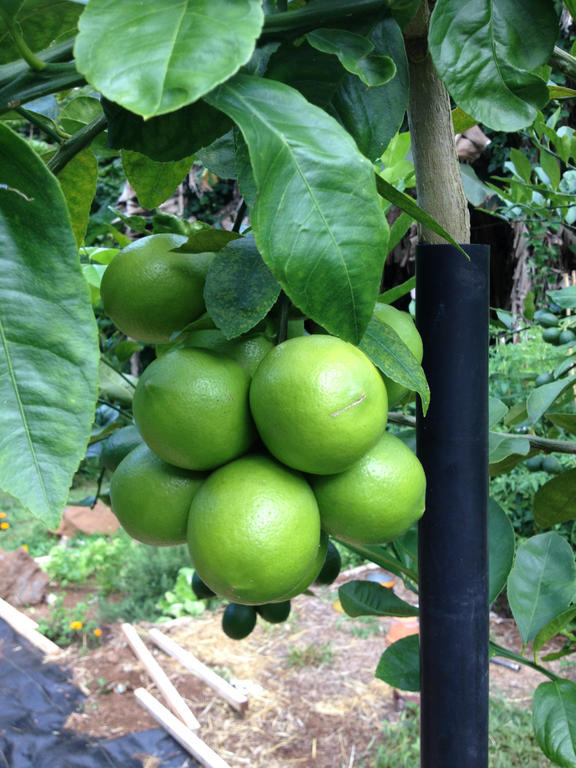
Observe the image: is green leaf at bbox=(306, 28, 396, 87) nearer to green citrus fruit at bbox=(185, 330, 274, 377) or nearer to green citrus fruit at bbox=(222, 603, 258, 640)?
green citrus fruit at bbox=(185, 330, 274, 377)

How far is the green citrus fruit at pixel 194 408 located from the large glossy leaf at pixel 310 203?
0.12m

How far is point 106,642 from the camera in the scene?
3.85m

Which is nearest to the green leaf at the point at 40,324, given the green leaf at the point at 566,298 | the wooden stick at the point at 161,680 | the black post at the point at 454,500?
the black post at the point at 454,500

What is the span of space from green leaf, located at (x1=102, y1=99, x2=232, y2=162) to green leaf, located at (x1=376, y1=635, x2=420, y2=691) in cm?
57

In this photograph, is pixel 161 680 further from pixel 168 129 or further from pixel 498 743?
pixel 168 129

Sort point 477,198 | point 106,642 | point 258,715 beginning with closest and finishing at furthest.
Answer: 1. point 477,198
2. point 258,715
3. point 106,642

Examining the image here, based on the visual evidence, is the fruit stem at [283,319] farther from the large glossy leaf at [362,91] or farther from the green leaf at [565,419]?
the green leaf at [565,419]

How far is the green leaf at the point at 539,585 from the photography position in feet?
2.40

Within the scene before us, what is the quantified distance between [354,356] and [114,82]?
0.21 m

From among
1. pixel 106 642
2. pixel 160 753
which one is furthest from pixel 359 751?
pixel 106 642

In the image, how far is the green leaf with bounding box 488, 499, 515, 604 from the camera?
75 cm

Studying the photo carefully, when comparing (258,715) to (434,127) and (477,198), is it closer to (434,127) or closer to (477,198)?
(477,198)

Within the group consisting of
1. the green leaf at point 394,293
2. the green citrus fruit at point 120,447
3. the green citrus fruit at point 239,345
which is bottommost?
the green citrus fruit at point 120,447

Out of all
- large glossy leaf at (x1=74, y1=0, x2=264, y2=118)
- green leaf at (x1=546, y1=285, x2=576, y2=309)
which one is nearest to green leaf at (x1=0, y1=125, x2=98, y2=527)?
large glossy leaf at (x1=74, y1=0, x2=264, y2=118)
